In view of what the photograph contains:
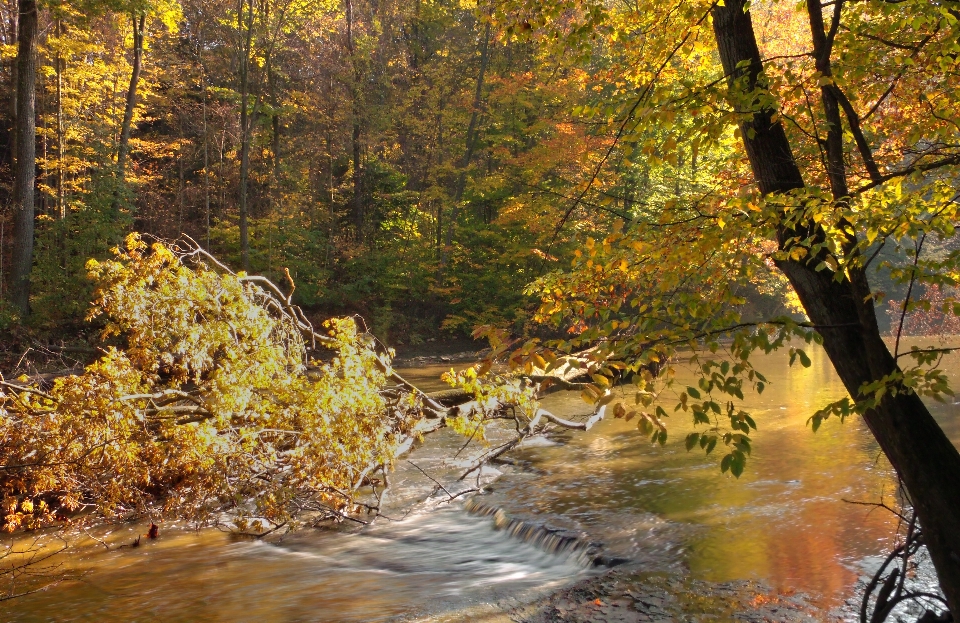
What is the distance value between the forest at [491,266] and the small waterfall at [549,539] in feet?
3.69

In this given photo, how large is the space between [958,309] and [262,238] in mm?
23285

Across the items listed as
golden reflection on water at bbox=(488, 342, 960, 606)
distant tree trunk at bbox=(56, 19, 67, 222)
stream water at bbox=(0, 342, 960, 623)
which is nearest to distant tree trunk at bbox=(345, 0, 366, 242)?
distant tree trunk at bbox=(56, 19, 67, 222)

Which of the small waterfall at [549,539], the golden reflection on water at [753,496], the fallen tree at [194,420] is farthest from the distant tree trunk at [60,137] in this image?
the small waterfall at [549,539]

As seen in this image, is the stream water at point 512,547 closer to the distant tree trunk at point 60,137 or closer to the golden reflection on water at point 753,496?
the golden reflection on water at point 753,496

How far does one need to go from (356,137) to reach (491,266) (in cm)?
699

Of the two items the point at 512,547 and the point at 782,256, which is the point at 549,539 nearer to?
the point at 512,547

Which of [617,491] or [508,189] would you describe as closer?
[617,491]

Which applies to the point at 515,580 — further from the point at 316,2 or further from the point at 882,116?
the point at 316,2

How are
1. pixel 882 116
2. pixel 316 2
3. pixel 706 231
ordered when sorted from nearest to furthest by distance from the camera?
pixel 706 231
pixel 882 116
pixel 316 2

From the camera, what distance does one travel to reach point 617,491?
29.7 ft

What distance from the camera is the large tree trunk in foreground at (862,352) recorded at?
3.80 metres

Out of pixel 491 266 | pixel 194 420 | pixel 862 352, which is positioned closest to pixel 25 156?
pixel 194 420

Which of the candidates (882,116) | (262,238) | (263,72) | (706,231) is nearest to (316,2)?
(263,72)

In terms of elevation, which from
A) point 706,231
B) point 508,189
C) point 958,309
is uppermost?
point 508,189
